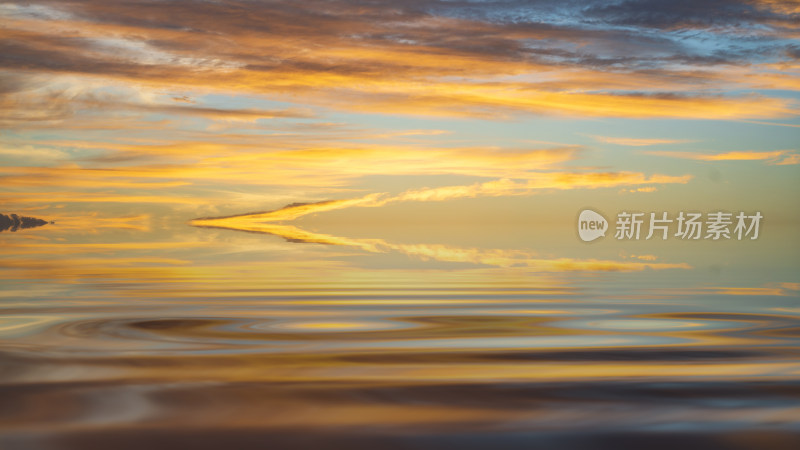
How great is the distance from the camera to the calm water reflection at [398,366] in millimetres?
4461

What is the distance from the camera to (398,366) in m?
6.18

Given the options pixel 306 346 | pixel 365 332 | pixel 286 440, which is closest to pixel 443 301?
pixel 365 332

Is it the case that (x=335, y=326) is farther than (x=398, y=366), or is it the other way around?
(x=335, y=326)

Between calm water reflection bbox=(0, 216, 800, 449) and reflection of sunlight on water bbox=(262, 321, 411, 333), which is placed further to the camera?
reflection of sunlight on water bbox=(262, 321, 411, 333)

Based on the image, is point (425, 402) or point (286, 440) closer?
point (286, 440)

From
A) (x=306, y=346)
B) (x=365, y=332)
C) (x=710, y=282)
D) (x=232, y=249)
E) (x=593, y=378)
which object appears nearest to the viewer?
(x=593, y=378)

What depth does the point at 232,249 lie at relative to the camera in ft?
72.3

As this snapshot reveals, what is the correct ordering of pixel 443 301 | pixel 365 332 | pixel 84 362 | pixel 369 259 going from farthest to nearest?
1. pixel 369 259
2. pixel 443 301
3. pixel 365 332
4. pixel 84 362

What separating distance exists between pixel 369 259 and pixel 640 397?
44.0ft

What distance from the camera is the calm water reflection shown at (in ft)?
14.6

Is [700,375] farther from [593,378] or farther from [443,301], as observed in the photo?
[443,301]

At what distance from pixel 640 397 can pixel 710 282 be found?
30.4 feet

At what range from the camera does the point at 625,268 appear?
16938 mm

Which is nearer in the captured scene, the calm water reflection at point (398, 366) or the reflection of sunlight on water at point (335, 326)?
the calm water reflection at point (398, 366)
